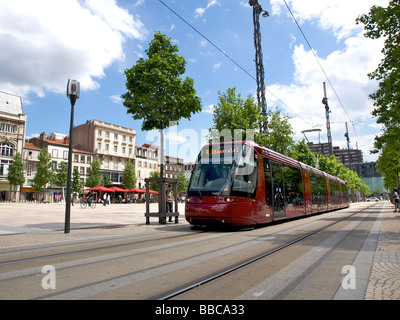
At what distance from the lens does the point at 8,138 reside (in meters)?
52.4

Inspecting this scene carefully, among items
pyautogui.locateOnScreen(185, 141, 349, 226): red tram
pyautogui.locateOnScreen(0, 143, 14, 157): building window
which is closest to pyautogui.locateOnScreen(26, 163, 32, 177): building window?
pyautogui.locateOnScreen(0, 143, 14, 157): building window

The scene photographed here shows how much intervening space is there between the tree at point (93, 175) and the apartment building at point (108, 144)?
5.68 metres

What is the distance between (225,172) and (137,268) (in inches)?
234

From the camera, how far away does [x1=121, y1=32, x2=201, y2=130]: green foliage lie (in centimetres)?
1247

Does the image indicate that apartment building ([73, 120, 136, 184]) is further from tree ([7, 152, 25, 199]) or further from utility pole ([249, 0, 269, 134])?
utility pole ([249, 0, 269, 134])

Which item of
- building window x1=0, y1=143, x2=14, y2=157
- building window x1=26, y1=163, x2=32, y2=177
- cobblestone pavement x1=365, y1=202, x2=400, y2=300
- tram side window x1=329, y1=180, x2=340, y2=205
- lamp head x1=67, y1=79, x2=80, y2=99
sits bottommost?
cobblestone pavement x1=365, y1=202, x2=400, y2=300

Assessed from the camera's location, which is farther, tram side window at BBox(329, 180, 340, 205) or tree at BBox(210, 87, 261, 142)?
tram side window at BBox(329, 180, 340, 205)

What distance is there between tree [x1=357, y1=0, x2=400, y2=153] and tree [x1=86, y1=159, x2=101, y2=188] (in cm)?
5526

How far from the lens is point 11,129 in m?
53.2

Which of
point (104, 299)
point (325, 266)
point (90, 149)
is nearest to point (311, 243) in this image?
point (325, 266)

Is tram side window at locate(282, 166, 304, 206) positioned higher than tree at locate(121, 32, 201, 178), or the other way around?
tree at locate(121, 32, 201, 178)

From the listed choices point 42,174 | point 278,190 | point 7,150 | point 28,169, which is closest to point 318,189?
point 278,190

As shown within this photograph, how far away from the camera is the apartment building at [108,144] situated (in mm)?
68000
